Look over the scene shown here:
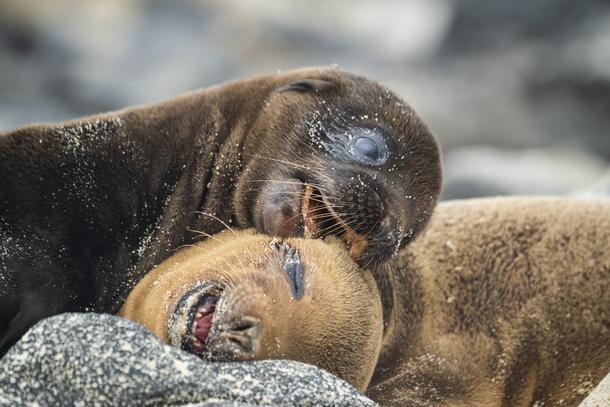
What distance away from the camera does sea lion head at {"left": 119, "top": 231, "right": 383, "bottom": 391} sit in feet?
11.6

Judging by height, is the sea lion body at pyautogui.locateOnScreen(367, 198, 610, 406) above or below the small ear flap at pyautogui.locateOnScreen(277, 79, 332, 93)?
below

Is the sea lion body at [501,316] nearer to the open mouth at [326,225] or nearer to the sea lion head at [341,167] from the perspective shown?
the sea lion head at [341,167]

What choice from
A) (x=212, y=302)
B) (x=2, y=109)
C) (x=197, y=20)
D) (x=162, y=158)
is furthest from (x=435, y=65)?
(x=212, y=302)

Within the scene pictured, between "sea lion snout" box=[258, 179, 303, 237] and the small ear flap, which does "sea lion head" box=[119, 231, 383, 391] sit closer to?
"sea lion snout" box=[258, 179, 303, 237]

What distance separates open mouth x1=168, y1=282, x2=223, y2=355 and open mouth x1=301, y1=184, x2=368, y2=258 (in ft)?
2.59

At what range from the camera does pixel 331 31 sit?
17.4 meters

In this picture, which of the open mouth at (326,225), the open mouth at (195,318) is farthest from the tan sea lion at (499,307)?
the open mouth at (195,318)

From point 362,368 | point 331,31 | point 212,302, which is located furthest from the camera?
point 331,31

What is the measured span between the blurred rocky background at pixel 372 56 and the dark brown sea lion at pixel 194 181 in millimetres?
8563

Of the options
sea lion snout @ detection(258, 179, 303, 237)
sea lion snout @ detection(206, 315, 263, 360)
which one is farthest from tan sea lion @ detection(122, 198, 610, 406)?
sea lion snout @ detection(206, 315, 263, 360)

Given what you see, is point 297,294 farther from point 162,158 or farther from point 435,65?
point 435,65

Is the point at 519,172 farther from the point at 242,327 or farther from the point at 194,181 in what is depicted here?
the point at 242,327

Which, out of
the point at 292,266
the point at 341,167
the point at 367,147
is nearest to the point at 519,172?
the point at 367,147

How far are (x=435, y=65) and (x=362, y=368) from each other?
1275 centimetres
